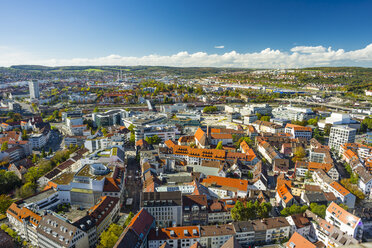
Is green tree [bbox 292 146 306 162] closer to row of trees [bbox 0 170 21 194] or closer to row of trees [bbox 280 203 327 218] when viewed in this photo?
row of trees [bbox 280 203 327 218]

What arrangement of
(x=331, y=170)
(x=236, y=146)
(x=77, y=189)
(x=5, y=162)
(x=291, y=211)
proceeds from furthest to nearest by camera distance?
(x=236, y=146), (x=5, y=162), (x=331, y=170), (x=77, y=189), (x=291, y=211)

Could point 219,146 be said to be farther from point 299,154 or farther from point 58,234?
point 58,234

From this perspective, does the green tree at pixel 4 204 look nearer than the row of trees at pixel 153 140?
Yes

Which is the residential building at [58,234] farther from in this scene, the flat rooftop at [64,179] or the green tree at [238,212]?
the green tree at [238,212]

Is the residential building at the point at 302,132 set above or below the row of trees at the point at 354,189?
above

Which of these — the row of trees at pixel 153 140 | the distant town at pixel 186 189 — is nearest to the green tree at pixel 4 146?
the distant town at pixel 186 189

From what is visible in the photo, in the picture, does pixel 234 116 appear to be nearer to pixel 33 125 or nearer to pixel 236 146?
pixel 236 146

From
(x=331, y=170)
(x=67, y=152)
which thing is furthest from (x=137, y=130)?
(x=331, y=170)
